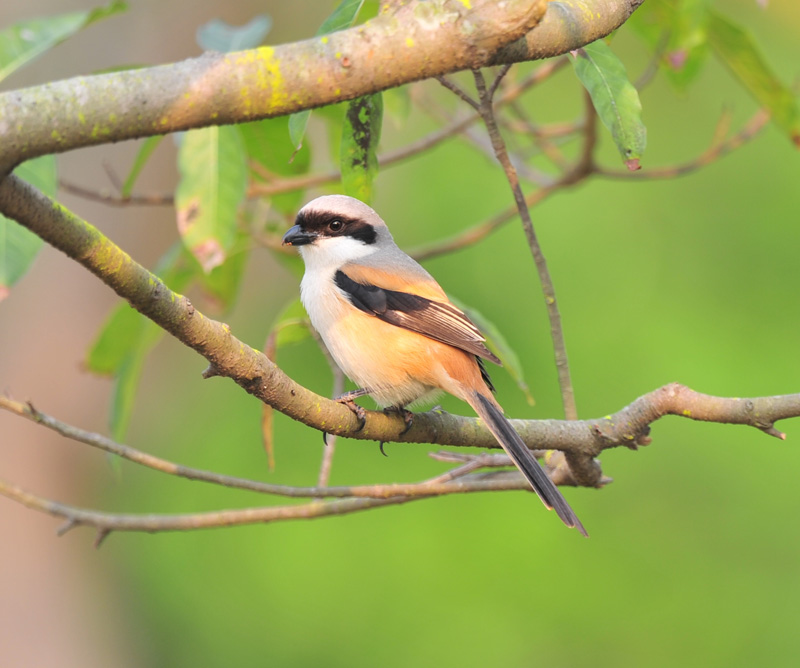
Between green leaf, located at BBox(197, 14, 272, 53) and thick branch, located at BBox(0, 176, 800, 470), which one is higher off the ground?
green leaf, located at BBox(197, 14, 272, 53)

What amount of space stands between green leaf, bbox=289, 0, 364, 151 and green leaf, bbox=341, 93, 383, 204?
0.60 ft

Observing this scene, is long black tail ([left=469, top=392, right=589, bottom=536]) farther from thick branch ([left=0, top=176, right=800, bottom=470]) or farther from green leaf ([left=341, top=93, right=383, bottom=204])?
green leaf ([left=341, top=93, right=383, bottom=204])

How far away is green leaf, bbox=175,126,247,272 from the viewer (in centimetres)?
284

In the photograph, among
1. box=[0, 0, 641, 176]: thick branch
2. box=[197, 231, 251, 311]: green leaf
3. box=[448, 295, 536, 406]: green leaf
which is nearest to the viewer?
box=[0, 0, 641, 176]: thick branch

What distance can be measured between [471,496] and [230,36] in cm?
473

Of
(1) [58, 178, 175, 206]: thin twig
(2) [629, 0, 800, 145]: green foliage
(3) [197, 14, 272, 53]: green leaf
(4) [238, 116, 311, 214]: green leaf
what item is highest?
(3) [197, 14, 272, 53]: green leaf

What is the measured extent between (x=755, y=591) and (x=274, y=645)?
13.2 ft

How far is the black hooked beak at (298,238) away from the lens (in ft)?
11.4

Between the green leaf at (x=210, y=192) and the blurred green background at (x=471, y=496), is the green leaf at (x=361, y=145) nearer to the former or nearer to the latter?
the green leaf at (x=210, y=192)

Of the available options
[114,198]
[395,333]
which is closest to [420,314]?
[395,333]

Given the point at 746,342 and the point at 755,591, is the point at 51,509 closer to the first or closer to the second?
the point at 755,591

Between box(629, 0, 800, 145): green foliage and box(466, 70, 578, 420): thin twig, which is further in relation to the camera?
box(629, 0, 800, 145): green foliage

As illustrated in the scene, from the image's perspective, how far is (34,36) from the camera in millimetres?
3094

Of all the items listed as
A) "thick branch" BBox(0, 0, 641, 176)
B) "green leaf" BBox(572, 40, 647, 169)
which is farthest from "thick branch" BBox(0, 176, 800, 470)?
"green leaf" BBox(572, 40, 647, 169)
